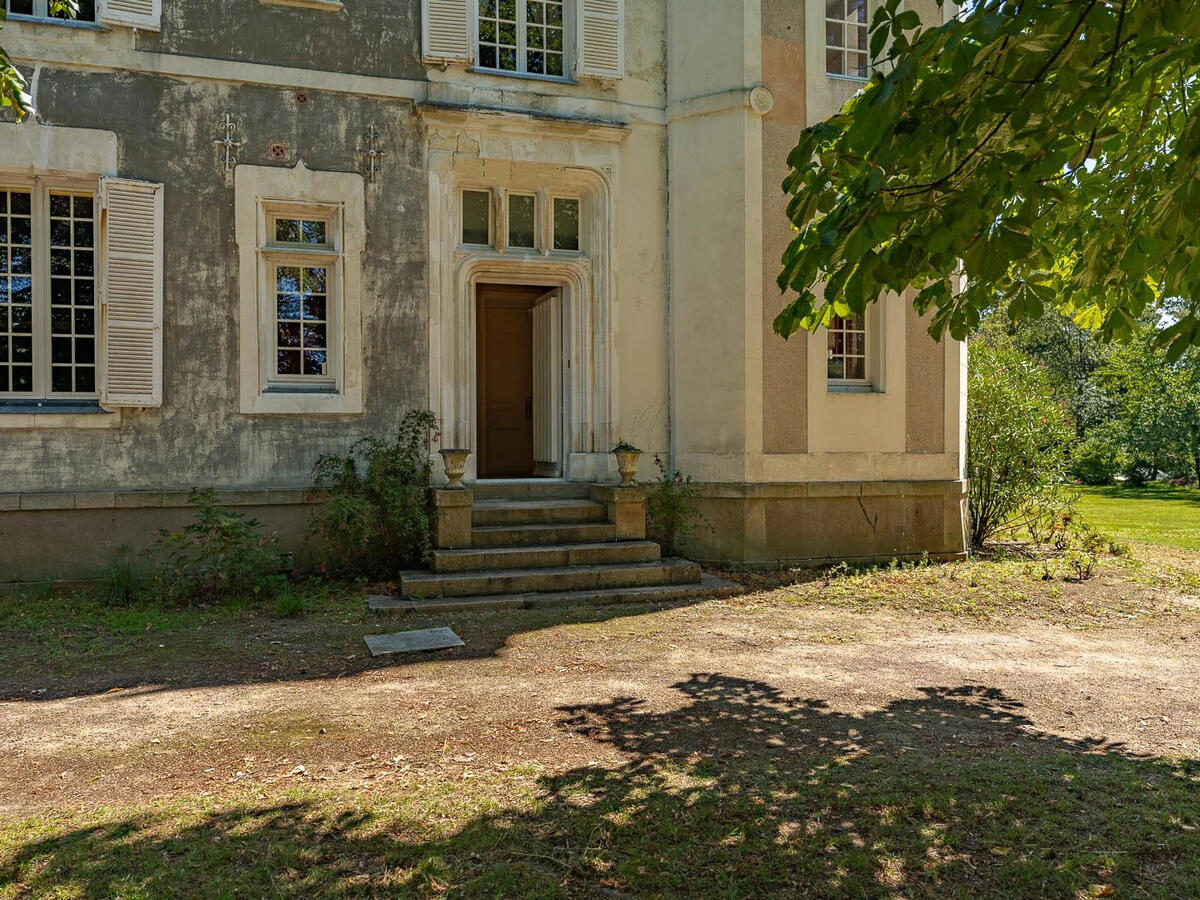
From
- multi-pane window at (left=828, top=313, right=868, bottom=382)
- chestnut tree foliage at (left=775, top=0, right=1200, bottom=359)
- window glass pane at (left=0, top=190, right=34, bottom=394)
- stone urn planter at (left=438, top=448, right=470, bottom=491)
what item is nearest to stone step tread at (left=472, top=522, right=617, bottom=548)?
stone urn planter at (left=438, top=448, right=470, bottom=491)

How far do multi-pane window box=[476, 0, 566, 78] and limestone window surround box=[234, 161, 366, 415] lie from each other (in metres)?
→ 2.21

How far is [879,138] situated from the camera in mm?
2779

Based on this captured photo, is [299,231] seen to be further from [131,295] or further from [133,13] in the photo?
[133,13]

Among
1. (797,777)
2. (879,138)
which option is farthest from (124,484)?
(879,138)

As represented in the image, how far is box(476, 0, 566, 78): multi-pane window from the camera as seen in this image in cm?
966

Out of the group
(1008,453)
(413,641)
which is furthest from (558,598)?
(1008,453)

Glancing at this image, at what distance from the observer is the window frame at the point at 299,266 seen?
29.1ft

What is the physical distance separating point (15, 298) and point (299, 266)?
2.64 metres

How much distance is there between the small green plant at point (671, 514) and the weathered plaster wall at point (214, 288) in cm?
273

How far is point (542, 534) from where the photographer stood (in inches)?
340

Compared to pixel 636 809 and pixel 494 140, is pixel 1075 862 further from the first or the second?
pixel 494 140

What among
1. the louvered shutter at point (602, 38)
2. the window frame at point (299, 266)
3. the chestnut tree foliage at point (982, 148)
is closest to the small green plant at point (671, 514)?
the window frame at point (299, 266)

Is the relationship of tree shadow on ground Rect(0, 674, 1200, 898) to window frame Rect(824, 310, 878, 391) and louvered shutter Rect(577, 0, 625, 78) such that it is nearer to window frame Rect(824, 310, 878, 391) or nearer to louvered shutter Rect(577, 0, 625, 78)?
window frame Rect(824, 310, 878, 391)

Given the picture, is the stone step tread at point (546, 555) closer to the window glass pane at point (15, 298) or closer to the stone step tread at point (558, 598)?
the stone step tread at point (558, 598)
